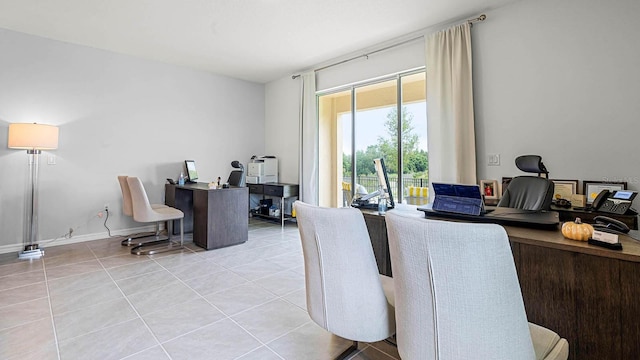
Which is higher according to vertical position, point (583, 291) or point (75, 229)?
point (583, 291)

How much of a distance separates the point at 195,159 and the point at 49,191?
209 cm

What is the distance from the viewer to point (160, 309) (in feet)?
7.39

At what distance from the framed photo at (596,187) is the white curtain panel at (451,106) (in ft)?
3.14

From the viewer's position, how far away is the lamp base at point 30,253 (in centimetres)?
348

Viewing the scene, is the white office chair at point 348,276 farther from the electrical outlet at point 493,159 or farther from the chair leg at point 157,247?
the chair leg at point 157,247

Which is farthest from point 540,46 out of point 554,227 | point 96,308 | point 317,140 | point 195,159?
point 195,159

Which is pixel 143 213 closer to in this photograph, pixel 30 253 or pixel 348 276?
pixel 30 253

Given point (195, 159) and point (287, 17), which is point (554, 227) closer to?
point (287, 17)

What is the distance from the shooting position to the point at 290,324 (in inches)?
81.0

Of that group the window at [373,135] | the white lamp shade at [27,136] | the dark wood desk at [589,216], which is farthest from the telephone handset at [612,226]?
the white lamp shade at [27,136]

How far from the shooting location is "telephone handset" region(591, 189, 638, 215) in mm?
2209

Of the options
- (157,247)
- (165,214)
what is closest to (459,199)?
(165,214)

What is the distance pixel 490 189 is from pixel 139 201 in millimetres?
4198

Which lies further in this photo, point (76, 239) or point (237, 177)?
point (237, 177)
